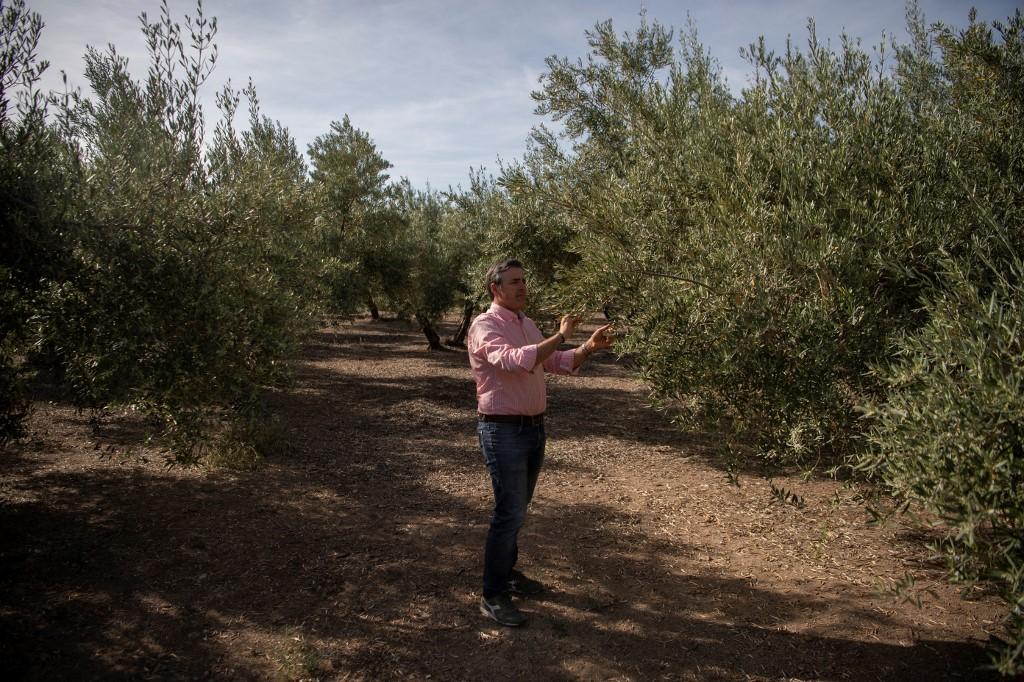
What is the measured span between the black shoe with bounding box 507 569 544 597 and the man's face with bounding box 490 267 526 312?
2.42 meters

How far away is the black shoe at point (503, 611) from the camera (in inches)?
184

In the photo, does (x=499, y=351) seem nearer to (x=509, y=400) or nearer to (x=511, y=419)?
(x=509, y=400)

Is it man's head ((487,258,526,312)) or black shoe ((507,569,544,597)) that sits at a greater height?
man's head ((487,258,526,312))

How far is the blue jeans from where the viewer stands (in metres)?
4.27

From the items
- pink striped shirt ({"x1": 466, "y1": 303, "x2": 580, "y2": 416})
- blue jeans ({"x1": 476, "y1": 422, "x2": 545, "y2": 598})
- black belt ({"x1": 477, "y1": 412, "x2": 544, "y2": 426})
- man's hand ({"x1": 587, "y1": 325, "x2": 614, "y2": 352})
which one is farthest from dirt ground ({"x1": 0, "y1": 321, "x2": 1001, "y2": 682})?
man's hand ({"x1": 587, "y1": 325, "x2": 614, "y2": 352})

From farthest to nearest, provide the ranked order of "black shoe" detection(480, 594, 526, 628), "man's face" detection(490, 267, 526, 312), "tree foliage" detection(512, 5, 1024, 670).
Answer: "black shoe" detection(480, 594, 526, 628)
"man's face" detection(490, 267, 526, 312)
"tree foliage" detection(512, 5, 1024, 670)

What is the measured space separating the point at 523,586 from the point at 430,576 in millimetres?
935

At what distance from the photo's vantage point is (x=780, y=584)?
557 cm

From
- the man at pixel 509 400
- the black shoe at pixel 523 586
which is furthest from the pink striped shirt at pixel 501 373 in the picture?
the black shoe at pixel 523 586

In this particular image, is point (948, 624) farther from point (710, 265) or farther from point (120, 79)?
point (120, 79)

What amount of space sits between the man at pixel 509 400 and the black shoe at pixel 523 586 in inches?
19.9

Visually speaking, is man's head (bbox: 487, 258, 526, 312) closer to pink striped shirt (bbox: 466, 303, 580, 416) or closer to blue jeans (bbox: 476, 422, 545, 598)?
pink striped shirt (bbox: 466, 303, 580, 416)

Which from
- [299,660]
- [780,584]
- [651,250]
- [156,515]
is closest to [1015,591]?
[780,584]

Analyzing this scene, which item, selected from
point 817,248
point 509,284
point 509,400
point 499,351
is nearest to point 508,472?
point 509,400
